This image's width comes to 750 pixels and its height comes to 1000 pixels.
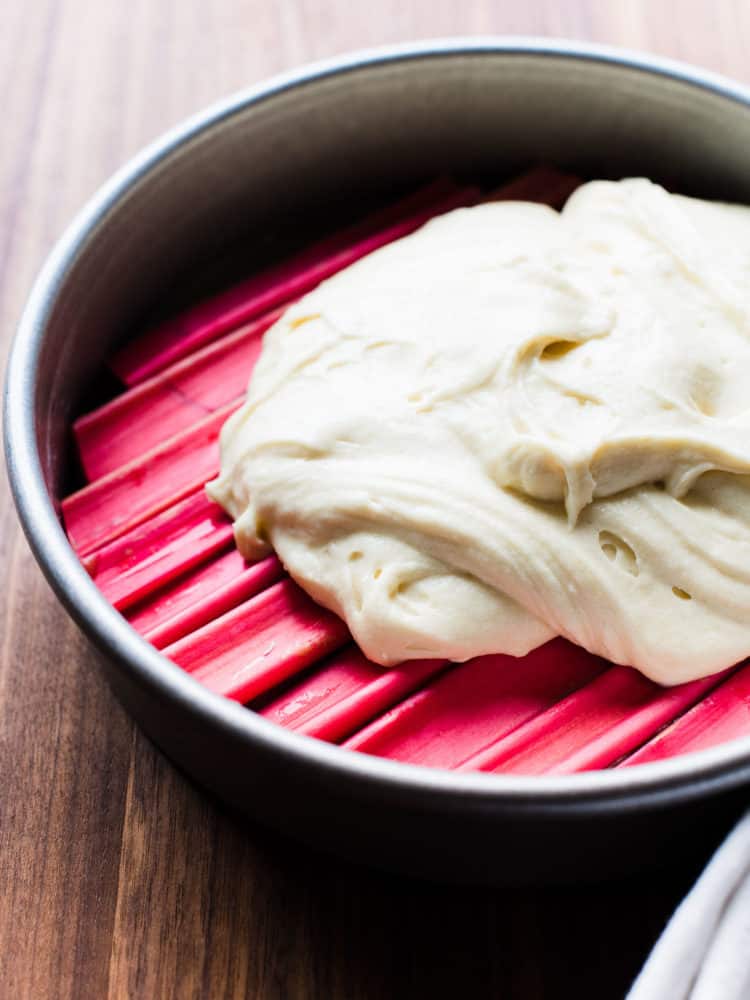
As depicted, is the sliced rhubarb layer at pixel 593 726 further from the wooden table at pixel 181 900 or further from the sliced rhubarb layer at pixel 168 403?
the sliced rhubarb layer at pixel 168 403

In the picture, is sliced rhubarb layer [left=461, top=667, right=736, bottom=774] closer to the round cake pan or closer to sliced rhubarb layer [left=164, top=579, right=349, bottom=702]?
the round cake pan

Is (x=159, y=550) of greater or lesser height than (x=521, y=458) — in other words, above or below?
below

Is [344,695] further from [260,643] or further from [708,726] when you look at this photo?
[708,726]

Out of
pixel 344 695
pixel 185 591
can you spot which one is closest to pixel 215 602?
pixel 185 591

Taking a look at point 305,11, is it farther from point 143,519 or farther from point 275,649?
point 275,649

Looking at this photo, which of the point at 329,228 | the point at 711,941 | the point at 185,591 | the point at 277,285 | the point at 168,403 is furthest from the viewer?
the point at 329,228

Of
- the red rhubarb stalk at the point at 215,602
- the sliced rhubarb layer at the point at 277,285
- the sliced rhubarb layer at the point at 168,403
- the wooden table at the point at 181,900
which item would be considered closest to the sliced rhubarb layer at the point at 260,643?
the red rhubarb stalk at the point at 215,602

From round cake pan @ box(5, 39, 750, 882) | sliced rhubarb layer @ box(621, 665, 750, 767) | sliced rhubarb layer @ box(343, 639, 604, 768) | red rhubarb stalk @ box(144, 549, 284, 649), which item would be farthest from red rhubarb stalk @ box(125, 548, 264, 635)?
sliced rhubarb layer @ box(621, 665, 750, 767)
